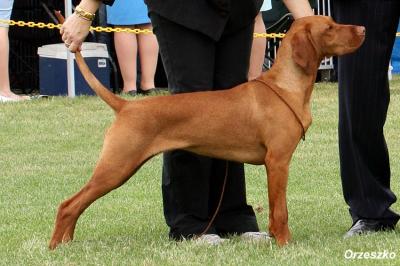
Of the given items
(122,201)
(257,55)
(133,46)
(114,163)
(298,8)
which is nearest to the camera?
(114,163)

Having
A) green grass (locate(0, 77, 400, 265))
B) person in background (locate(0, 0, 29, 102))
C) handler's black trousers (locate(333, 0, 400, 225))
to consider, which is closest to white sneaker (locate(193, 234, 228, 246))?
green grass (locate(0, 77, 400, 265))

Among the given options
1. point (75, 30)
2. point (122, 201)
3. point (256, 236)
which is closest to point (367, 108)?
point (256, 236)

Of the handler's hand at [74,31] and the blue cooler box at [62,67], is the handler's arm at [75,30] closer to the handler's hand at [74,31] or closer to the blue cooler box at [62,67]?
the handler's hand at [74,31]

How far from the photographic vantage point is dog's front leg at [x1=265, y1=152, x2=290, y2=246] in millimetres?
5410

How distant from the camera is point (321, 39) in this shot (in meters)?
5.45

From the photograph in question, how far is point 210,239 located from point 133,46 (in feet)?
21.8

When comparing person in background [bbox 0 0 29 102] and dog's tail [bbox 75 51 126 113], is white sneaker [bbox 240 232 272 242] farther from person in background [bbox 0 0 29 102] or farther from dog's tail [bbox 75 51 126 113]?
person in background [bbox 0 0 29 102]

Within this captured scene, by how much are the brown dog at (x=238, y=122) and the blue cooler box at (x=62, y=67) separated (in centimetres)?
672

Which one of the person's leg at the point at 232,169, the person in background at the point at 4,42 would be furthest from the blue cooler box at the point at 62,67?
the person's leg at the point at 232,169

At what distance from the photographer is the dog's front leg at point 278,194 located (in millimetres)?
5410

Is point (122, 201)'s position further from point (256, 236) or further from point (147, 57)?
point (147, 57)

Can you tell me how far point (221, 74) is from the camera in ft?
18.9

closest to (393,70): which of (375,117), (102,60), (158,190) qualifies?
(102,60)

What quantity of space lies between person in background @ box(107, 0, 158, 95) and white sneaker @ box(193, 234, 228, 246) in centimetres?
643
